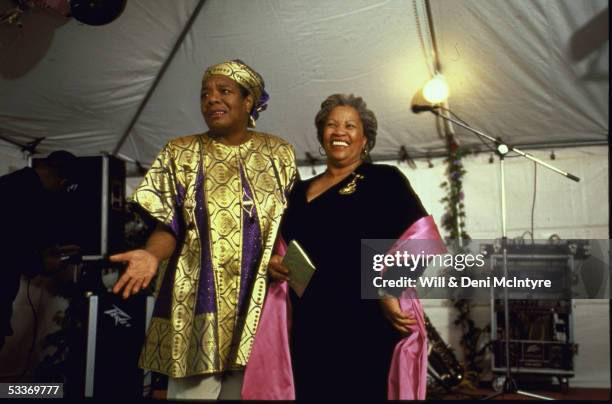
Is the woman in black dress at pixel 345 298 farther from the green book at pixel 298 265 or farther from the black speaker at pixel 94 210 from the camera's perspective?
the black speaker at pixel 94 210

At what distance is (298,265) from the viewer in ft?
5.16

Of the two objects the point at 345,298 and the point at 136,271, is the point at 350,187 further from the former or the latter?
the point at 136,271

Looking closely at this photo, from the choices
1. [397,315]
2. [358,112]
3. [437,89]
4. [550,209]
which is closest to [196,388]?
[397,315]

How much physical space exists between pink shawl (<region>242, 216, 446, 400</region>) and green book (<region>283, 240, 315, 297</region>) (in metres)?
0.10

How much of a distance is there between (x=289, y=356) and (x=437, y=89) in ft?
9.15

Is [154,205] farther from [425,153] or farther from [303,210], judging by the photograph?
[425,153]

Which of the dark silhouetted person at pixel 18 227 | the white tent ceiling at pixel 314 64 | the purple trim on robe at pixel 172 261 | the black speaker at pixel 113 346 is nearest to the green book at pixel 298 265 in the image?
the purple trim on robe at pixel 172 261

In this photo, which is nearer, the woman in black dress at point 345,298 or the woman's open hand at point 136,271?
the woman's open hand at point 136,271

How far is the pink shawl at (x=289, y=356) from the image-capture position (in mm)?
1582

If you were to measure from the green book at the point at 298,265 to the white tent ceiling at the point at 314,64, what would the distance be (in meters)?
2.23

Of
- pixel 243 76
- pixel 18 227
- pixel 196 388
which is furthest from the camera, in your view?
pixel 18 227

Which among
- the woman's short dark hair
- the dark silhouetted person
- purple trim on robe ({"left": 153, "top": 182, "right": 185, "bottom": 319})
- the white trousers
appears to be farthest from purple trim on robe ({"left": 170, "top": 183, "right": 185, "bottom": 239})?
the dark silhouetted person

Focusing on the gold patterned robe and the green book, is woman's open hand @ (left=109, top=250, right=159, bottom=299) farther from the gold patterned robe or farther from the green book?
the green book

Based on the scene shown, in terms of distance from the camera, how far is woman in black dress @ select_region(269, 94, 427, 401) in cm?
161
